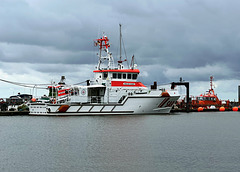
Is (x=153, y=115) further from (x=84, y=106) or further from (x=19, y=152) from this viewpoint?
(x=19, y=152)

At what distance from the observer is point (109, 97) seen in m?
50.0

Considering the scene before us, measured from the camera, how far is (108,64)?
5212 cm

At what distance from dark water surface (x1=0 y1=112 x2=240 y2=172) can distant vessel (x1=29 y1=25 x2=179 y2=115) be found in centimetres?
1271

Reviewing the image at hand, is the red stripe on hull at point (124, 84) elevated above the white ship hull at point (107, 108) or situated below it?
above

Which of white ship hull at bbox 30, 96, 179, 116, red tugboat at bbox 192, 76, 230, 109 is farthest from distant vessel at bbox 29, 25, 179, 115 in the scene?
red tugboat at bbox 192, 76, 230, 109

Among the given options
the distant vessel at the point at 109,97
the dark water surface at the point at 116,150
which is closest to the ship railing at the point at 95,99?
the distant vessel at the point at 109,97

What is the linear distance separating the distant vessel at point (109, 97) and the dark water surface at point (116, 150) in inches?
500

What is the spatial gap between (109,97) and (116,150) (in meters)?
25.8

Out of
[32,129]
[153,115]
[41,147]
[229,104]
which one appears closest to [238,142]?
[41,147]

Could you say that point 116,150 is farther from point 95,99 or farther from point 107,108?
point 95,99

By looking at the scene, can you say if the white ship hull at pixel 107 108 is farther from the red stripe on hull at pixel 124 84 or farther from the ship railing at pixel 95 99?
the red stripe on hull at pixel 124 84

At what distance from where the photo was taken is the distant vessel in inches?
1938

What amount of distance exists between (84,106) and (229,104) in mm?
56218

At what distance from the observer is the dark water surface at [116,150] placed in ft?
64.8
